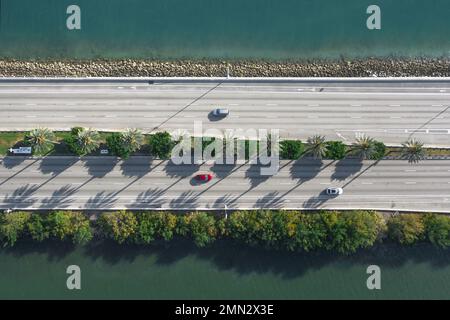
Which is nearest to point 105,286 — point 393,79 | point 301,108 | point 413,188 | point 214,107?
point 214,107

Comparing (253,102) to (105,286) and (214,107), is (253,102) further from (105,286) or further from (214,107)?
(105,286)

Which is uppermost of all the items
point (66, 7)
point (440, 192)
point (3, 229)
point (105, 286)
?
point (66, 7)

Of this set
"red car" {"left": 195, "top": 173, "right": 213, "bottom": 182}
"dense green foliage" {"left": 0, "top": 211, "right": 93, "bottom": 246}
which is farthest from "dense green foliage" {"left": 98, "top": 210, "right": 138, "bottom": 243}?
"red car" {"left": 195, "top": 173, "right": 213, "bottom": 182}

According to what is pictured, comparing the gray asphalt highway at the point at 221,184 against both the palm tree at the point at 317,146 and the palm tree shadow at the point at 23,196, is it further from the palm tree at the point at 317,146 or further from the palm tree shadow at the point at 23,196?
the palm tree at the point at 317,146

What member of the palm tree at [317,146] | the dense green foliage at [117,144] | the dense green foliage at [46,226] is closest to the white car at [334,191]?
the palm tree at [317,146]

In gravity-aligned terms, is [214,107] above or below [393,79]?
below

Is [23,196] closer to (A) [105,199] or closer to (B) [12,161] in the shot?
(B) [12,161]

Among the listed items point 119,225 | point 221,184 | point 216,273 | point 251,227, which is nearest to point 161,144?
point 221,184
